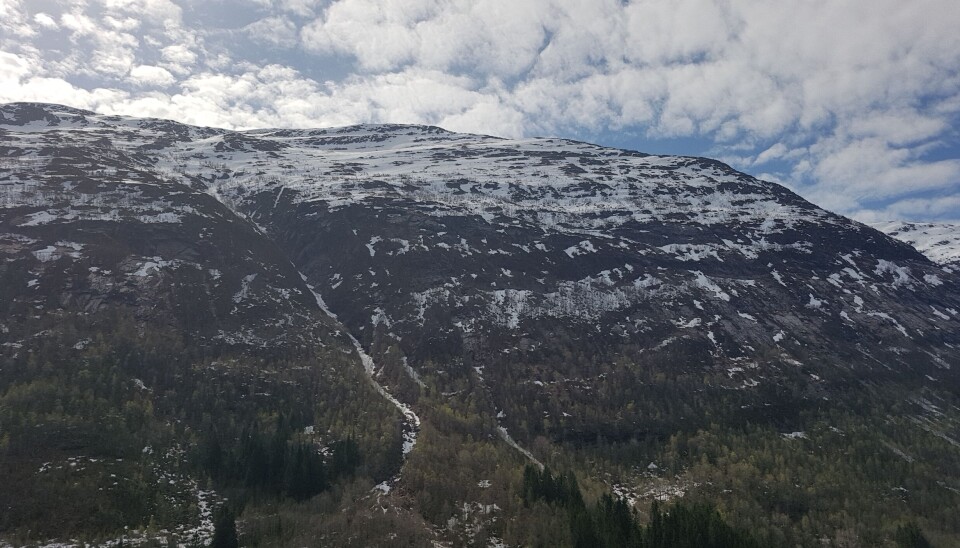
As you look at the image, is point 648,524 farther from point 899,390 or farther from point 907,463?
point 899,390

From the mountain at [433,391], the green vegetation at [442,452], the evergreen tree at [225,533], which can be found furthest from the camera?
the mountain at [433,391]

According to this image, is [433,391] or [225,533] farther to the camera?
[433,391]

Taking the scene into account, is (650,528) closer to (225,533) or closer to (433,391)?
(433,391)

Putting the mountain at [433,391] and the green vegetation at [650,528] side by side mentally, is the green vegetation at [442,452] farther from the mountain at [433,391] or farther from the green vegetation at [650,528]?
the mountain at [433,391]

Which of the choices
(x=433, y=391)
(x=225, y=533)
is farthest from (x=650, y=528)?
(x=225, y=533)

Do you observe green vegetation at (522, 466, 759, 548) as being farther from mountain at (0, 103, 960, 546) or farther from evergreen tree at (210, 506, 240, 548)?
evergreen tree at (210, 506, 240, 548)

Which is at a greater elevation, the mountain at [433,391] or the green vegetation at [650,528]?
the mountain at [433,391]

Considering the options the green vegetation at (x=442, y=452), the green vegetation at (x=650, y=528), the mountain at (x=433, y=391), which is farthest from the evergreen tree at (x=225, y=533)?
the green vegetation at (x=650, y=528)

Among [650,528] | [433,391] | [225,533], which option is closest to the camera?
[225,533]

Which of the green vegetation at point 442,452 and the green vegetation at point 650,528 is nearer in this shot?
the green vegetation at point 650,528

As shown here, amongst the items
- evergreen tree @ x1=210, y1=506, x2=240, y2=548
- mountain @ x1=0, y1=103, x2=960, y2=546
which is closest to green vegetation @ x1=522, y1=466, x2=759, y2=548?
mountain @ x1=0, y1=103, x2=960, y2=546

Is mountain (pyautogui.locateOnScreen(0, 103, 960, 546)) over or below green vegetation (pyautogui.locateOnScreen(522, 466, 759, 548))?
over
